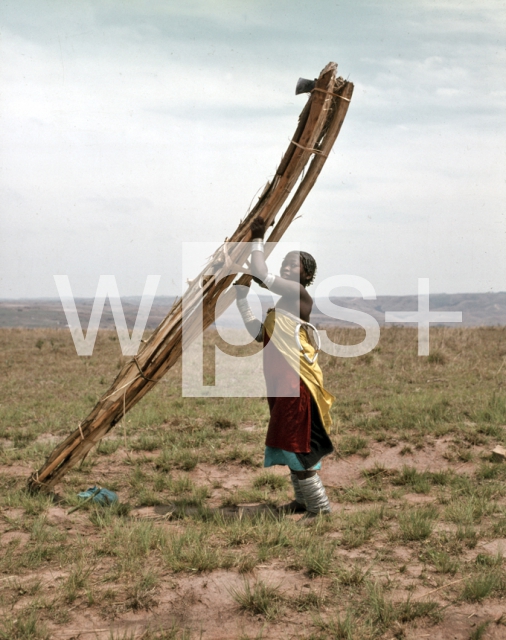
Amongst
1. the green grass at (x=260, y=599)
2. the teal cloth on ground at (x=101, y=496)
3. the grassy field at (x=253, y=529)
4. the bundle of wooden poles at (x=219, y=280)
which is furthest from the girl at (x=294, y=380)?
the teal cloth on ground at (x=101, y=496)

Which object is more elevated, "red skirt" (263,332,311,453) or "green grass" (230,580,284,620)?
"red skirt" (263,332,311,453)

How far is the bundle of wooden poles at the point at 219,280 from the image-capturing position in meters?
3.79

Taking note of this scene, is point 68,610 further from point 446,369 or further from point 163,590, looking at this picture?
point 446,369

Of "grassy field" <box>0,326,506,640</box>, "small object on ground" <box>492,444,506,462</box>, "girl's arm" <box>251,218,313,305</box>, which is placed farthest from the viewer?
"small object on ground" <box>492,444,506,462</box>

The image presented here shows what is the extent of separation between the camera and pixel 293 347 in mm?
3820

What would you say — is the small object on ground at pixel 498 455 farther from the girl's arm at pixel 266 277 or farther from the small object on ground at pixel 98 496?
the small object on ground at pixel 98 496

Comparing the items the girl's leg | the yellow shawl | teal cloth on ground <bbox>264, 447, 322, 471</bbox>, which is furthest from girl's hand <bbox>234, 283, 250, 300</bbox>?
the girl's leg

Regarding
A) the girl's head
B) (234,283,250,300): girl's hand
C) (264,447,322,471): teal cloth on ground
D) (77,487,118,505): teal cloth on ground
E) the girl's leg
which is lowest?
(77,487,118,505): teal cloth on ground

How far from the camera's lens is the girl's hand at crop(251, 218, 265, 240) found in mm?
3812

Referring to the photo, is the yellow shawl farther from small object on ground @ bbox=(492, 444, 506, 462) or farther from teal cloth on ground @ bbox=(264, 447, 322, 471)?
small object on ground @ bbox=(492, 444, 506, 462)

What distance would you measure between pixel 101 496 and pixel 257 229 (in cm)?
216

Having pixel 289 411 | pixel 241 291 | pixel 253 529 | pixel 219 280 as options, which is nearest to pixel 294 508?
pixel 253 529

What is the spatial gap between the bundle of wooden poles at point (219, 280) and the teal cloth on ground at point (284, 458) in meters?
0.91

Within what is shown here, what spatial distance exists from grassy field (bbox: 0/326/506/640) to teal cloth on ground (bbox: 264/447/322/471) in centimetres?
34
